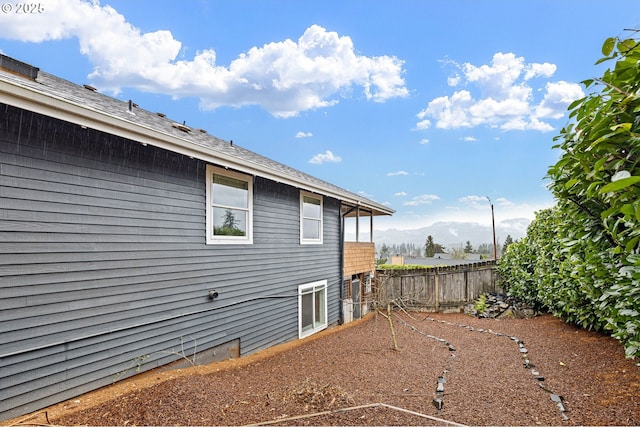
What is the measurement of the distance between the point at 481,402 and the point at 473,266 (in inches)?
369

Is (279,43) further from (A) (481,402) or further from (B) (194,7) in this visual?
(A) (481,402)

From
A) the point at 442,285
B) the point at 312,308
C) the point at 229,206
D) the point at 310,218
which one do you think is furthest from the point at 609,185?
the point at 442,285

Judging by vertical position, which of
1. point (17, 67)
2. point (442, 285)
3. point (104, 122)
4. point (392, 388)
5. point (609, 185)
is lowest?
point (392, 388)

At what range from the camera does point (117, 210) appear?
15.4 ft

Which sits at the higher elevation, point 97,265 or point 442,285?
point 97,265

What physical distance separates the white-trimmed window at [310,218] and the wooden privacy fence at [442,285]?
12.7ft

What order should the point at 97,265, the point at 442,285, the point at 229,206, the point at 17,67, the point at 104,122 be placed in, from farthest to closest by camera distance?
the point at 442,285, the point at 229,206, the point at 97,265, the point at 17,67, the point at 104,122

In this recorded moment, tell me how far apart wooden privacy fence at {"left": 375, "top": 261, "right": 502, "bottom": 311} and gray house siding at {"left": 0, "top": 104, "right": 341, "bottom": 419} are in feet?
24.2

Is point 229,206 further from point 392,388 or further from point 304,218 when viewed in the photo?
point 392,388

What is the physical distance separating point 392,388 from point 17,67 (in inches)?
242

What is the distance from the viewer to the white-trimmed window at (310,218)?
351 inches

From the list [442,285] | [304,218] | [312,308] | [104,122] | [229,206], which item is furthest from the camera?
[442,285]

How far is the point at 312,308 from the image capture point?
364 inches

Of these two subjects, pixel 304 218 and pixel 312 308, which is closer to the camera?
pixel 304 218
